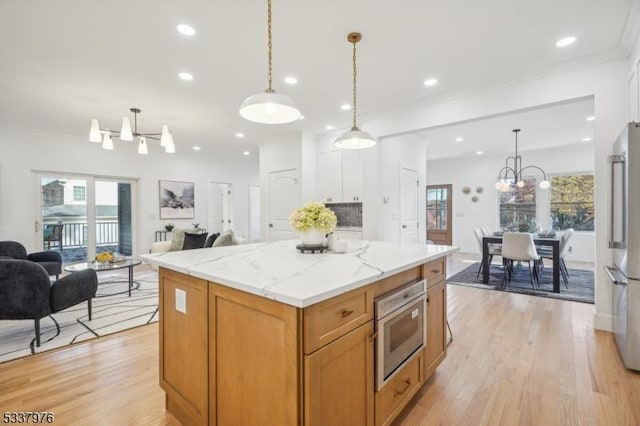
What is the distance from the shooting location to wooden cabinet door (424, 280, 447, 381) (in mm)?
2076

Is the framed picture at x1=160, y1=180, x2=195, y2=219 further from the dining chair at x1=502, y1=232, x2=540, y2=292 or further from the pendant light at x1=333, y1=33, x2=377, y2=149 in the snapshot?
the dining chair at x1=502, y1=232, x2=540, y2=292

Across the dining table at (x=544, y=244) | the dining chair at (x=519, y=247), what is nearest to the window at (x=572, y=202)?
the dining table at (x=544, y=244)

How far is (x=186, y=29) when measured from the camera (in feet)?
8.54

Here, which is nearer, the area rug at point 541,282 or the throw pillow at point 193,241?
the area rug at point 541,282

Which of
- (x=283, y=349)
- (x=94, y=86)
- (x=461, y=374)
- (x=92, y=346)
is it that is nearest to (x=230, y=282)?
(x=283, y=349)

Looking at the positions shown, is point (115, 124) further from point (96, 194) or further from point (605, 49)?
point (605, 49)

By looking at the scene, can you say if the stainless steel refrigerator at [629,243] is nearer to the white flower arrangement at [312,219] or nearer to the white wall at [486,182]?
the white flower arrangement at [312,219]

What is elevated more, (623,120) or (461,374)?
(623,120)

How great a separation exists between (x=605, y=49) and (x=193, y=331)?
4372 mm

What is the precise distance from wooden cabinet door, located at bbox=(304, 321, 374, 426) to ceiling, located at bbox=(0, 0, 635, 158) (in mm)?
2368

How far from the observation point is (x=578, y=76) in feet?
10.7

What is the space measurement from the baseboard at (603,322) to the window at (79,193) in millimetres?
8460

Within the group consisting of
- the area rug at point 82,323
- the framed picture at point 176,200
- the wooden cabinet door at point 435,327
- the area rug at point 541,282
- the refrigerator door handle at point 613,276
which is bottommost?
the area rug at point 82,323

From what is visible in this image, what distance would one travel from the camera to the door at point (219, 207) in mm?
8359
